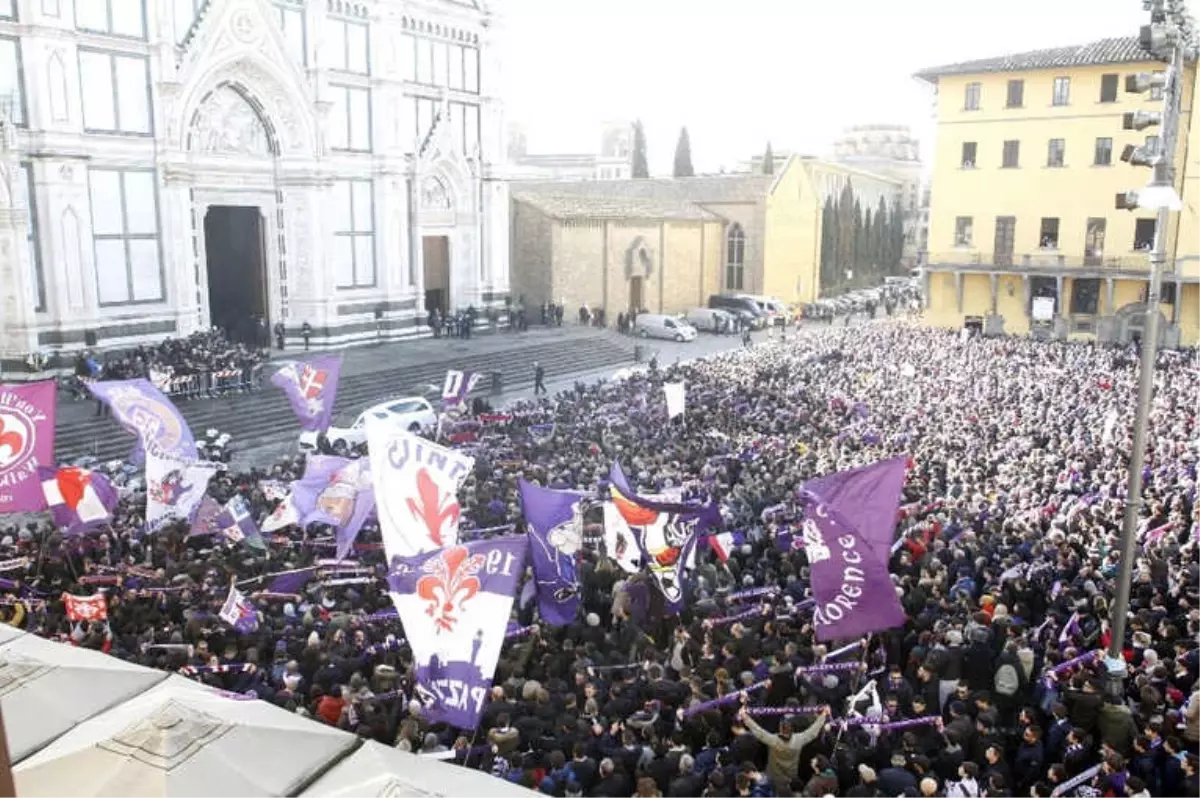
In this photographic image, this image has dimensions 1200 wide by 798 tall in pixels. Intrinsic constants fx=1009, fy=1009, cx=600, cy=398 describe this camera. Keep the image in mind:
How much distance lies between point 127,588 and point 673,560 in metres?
6.78

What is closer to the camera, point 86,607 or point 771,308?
point 86,607

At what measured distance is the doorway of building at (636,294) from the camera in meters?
50.6

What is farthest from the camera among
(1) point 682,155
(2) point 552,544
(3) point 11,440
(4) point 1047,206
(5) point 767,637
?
(1) point 682,155

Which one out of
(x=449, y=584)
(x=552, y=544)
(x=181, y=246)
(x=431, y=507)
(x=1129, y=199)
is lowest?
(x=552, y=544)

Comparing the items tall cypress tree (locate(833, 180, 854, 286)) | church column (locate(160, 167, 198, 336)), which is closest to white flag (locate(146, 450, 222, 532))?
church column (locate(160, 167, 198, 336))

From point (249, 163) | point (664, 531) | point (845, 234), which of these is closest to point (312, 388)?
point (664, 531)

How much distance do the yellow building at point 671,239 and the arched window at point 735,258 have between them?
0.06 m

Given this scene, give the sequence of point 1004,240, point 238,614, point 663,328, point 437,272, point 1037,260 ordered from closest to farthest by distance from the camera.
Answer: point 238,614
point 437,272
point 1037,260
point 1004,240
point 663,328

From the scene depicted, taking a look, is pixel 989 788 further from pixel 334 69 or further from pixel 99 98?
pixel 334 69

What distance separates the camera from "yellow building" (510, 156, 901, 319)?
47.2 m

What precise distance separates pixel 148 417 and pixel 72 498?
5.20 feet

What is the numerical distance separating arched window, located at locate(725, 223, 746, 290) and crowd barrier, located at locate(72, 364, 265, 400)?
3541cm

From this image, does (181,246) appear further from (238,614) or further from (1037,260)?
(1037,260)

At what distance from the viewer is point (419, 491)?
10.5 m
